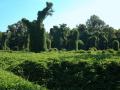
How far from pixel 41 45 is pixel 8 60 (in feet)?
57.2

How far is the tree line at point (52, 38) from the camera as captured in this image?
140 ft

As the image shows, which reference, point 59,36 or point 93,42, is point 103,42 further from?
point 59,36

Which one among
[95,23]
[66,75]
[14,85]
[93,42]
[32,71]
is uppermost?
[95,23]

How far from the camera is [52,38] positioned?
2776 inches

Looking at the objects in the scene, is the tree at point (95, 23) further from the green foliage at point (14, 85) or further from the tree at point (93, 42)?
the green foliage at point (14, 85)

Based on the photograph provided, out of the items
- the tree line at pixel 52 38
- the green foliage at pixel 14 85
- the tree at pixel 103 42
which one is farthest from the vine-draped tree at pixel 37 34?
the green foliage at pixel 14 85

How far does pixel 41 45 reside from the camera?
4216 centimetres

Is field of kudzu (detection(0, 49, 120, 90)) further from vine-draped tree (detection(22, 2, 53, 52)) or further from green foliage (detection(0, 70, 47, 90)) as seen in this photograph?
vine-draped tree (detection(22, 2, 53, 52))

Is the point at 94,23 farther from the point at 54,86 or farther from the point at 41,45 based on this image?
the point at 54,86

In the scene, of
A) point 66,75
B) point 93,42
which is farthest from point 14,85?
point 93,42

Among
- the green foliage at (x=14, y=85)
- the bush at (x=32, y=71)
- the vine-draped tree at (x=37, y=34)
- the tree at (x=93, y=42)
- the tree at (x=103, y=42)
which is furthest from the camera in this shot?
the tree at (x=103, y=42)

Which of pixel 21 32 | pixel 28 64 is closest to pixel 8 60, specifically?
pixel 28 64

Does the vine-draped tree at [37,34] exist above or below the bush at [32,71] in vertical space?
above

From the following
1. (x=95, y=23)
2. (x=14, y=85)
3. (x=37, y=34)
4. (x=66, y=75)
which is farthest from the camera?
(x=95, y=23)
